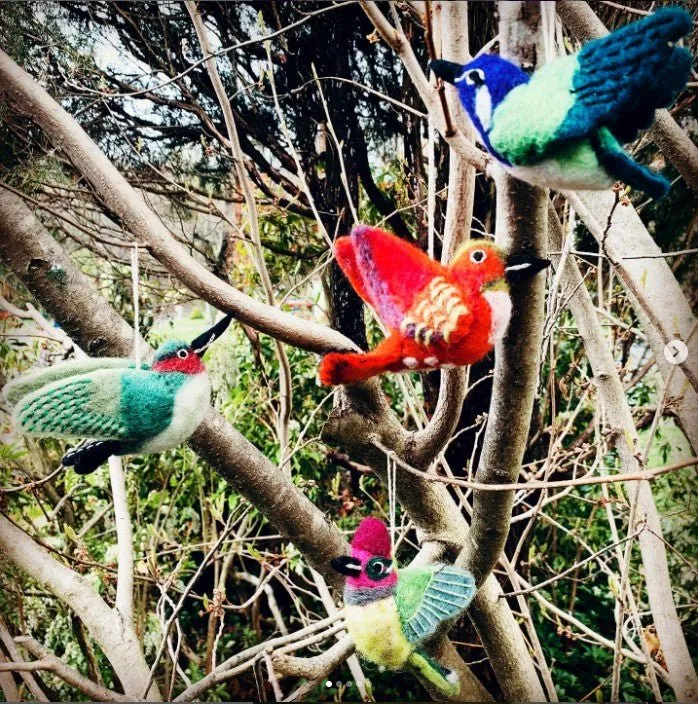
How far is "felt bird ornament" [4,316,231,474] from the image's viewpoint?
1.57ft

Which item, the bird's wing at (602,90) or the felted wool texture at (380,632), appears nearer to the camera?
the bird's wing at (602,90)

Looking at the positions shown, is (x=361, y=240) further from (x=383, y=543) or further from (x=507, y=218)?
(x=383, y=543)

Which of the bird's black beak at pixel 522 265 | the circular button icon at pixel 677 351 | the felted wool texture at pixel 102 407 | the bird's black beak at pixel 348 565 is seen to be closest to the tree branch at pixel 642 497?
the circular button icon at pixel 677 351

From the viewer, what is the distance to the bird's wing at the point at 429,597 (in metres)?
0.52

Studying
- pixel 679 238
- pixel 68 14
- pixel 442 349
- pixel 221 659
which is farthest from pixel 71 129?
pixel 221 659

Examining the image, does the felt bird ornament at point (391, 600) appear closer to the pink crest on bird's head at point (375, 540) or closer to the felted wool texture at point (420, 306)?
the pink crest on bird's head at point (375, 540)

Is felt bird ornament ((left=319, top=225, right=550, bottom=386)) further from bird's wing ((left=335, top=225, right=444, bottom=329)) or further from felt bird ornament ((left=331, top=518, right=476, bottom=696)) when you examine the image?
felt bird ornament ((left=331, top=518, right=476, bottom=696))

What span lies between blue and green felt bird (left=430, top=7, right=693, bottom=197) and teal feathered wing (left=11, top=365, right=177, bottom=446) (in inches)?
12.1

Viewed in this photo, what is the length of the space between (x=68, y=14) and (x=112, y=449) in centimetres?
53

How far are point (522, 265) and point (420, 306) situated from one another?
0.08 meters

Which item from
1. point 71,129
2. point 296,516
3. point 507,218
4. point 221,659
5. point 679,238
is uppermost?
point 71,129

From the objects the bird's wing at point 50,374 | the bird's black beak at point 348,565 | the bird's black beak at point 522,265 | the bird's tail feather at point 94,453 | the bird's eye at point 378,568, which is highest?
the bird's wing at point 50,374

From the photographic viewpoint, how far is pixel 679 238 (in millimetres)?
796

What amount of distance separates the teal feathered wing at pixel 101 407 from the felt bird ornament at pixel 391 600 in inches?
7.5
